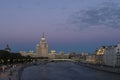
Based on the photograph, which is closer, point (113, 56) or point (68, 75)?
point (68, 75)

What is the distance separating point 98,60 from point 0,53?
207 feet

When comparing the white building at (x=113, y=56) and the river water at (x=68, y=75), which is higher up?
A: the white building at (x=113, y=56)

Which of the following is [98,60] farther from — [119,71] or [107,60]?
[119,71]

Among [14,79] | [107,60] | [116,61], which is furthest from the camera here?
[107,60]

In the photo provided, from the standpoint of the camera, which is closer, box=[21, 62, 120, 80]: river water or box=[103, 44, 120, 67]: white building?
box=[21, 62, 120, 80]: river water

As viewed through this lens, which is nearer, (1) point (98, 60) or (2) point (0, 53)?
(2) point (0, 53)

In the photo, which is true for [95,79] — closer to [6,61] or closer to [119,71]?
[119,71]

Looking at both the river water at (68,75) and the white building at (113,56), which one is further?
the white building at (113,56)

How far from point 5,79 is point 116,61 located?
73.5 metres

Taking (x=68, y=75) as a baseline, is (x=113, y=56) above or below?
above

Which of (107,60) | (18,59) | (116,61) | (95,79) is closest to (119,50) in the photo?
(116,61)

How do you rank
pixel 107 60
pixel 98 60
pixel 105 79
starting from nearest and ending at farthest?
pixel 105 79, pixel 107 60, pixel 98 60

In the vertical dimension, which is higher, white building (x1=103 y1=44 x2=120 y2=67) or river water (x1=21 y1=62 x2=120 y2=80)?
white building (x1=103 y1=44 x2=120 y2=67)

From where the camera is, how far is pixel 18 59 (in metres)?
179
